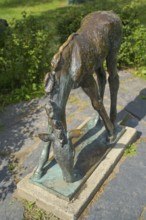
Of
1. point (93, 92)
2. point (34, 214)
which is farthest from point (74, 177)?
point (93, 92)

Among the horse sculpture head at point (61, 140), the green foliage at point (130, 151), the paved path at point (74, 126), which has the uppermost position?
the horse sculpture head at point (61, 140)

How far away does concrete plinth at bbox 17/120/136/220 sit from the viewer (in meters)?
4.09

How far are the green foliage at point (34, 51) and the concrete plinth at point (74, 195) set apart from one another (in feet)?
8.46

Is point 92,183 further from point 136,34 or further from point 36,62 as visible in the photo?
point 136,34

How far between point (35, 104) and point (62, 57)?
3.18 m

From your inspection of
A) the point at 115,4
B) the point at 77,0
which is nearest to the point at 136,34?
the point at 115,4

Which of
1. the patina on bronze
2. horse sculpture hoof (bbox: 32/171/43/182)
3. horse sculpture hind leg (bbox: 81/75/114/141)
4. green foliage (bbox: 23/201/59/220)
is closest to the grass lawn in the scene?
the patina on bronze

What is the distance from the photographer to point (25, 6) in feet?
43.2

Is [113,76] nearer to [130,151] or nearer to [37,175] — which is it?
[130,151]

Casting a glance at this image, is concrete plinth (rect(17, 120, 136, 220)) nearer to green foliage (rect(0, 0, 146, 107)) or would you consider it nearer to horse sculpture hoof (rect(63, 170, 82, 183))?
horse sculpture hoof (rect(63, 170, 82, 183))

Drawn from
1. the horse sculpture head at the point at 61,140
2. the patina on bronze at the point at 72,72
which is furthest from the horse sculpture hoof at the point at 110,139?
the horse sculpture head at the point at 61,140

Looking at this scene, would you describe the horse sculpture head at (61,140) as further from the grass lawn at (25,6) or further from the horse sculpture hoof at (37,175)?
the grass lawn at (25,6)

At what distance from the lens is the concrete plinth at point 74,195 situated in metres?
4.09

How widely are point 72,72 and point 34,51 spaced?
3566mm
